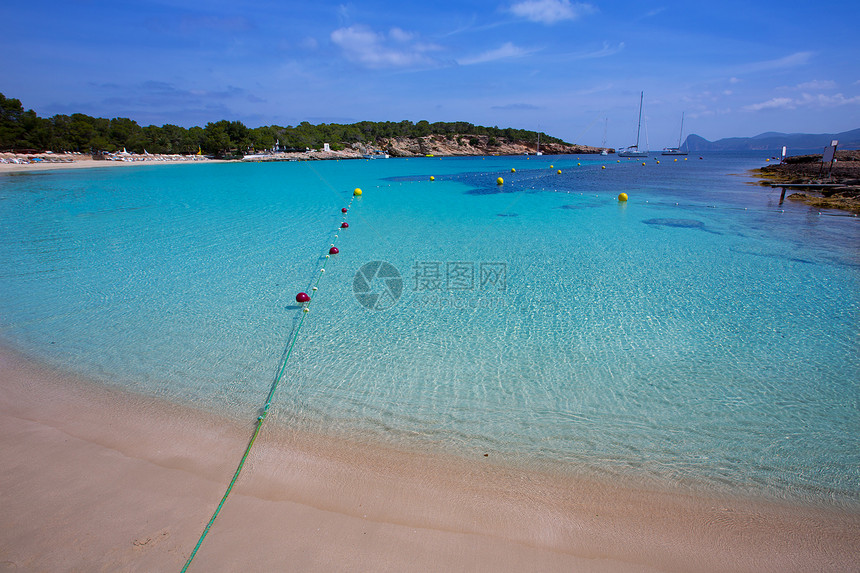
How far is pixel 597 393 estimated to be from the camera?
4.79m

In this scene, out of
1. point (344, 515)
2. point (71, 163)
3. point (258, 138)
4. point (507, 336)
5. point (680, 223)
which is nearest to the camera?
point (344, 515)

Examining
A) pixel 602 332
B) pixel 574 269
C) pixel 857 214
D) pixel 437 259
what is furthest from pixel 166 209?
pixel 857 214

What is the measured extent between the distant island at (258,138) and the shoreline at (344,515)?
67.9 metres

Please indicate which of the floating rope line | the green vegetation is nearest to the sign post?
the floating rope line

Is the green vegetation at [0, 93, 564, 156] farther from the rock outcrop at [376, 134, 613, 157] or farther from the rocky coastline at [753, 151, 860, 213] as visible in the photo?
the rocky coastline at [753, 151, 860, 213]

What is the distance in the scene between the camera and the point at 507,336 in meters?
6.18

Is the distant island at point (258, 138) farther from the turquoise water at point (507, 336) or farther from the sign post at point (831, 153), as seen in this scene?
the sign post at point (831, 153)

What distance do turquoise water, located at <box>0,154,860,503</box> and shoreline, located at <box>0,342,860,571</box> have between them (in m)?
0.32

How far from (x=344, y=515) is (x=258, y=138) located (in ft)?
278

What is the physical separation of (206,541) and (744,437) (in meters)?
4.82

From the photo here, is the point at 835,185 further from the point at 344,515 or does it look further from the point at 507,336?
the point at 344,515

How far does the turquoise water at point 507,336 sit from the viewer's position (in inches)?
159

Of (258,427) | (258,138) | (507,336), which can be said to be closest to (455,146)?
(258,138)

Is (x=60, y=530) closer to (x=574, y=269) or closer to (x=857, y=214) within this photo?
(x=574, y=269)
